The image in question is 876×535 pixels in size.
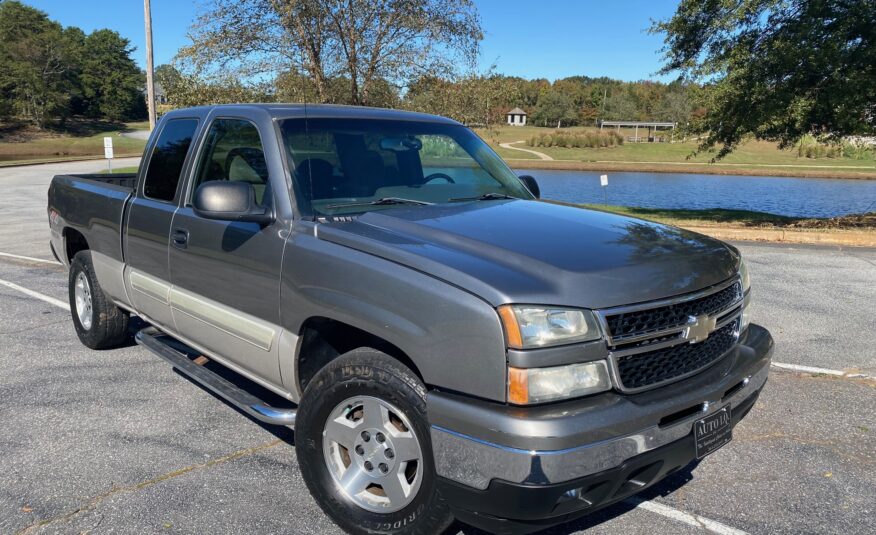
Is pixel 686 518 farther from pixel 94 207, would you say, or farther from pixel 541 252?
pixel 94 207

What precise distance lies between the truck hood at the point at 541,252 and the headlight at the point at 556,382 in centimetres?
24

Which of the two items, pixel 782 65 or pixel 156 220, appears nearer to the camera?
pixel 156 220

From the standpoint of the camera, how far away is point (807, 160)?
64938mm

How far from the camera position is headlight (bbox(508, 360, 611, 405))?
2.35 meters

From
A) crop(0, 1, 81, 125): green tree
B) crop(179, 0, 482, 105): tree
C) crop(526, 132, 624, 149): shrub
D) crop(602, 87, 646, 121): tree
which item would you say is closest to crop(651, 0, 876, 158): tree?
crop(179, 0, 482, 105): tree

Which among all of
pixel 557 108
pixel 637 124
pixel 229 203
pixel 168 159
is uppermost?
pixel 557 108

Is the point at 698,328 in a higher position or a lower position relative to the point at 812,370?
higher

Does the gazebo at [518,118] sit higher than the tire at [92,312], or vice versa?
the gazebo at [518,118]

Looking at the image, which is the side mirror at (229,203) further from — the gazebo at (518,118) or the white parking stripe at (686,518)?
the gazebo at (518,118)

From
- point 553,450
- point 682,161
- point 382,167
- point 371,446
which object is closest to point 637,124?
point 682,161

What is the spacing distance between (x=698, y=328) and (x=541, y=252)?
28.3 inches

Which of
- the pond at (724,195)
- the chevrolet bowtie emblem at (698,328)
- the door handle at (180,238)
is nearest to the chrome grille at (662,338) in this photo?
the chevrolet bowtie emblem at (698,328)

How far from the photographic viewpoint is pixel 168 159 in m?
4.47

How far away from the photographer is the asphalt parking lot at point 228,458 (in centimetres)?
313
